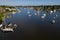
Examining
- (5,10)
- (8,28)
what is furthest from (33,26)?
(5,10)

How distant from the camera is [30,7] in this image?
375cm

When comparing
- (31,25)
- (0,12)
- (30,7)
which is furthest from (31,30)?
(0,12)


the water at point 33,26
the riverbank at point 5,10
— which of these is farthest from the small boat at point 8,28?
the riverbank at point 5,10

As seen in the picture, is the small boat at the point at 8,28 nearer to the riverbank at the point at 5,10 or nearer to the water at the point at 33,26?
the water at the point at 33,26

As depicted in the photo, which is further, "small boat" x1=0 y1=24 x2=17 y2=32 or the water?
"small boat" x1=0 y1=24 x2=17 y2=32

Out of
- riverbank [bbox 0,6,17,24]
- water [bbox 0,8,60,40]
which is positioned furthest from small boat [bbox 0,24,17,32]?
riverbank [bbox 0,6,17,24]

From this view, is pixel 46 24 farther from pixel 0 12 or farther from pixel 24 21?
pixel 0 12

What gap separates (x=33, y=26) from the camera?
382 cm

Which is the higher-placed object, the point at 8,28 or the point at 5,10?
the point at 5,10

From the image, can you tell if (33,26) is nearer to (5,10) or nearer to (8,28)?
(8,28)

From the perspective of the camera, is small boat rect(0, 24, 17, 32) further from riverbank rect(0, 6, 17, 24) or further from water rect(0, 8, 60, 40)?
riverbank rect(0, 6, 17, 24)

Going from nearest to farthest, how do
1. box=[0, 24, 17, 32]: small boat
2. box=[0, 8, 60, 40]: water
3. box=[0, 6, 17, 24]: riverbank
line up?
box=[0, 8, 60, 40]: water → box=[0, 24, 17, 32]: small boat → box=[0, 6, 17, 24]: riverbank

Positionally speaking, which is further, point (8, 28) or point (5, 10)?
point (5, 10)

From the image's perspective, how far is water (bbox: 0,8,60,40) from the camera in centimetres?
341
